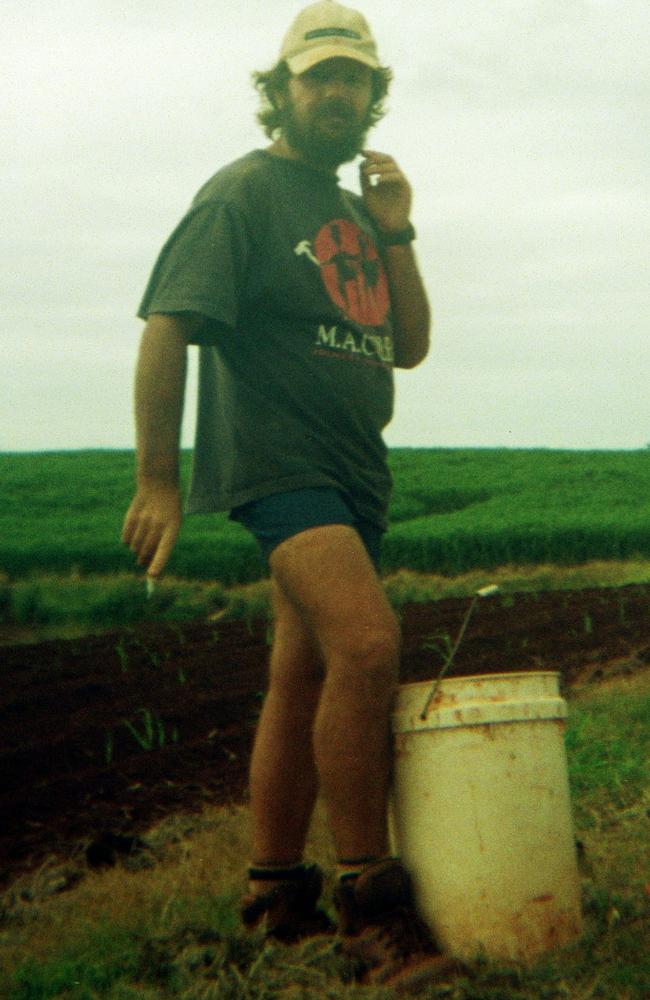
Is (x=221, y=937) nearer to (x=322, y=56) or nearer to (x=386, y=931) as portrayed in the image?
(x=386, y=931)

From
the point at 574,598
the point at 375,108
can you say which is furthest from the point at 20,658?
the point at 375,108

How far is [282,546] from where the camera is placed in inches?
110

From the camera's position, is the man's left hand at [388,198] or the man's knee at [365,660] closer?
the man's knee at [365,660]

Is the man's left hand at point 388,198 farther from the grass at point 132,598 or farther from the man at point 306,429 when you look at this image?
the grass at point 132,598

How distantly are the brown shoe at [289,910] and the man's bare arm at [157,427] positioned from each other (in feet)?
2.32

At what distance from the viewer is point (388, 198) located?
127 inches

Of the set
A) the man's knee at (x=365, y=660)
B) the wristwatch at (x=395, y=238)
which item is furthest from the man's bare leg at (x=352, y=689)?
the wristwatch at (x=395, y=238)

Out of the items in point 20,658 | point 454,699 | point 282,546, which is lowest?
point 20,658

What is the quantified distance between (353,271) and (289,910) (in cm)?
133

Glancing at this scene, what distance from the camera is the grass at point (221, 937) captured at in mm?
2568

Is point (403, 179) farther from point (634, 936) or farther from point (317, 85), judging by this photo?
point (634, 936)

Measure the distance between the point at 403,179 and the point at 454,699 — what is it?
47.6 inches

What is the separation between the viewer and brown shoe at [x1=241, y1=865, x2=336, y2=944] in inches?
112

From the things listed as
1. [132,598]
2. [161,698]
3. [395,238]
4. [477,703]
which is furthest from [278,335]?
[132,598]
